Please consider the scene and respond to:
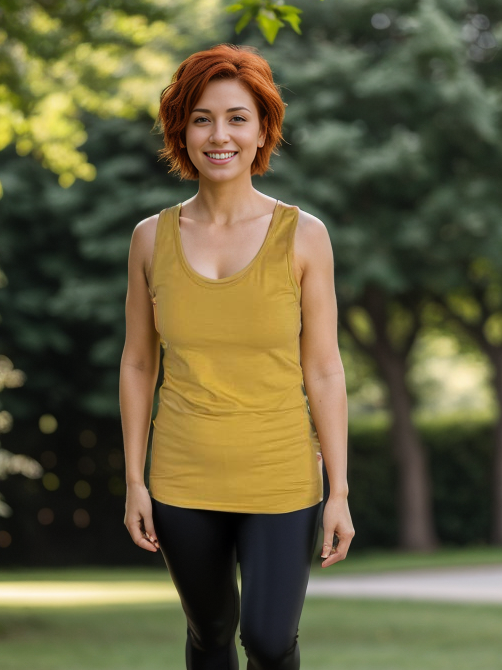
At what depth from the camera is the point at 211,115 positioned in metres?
3.36

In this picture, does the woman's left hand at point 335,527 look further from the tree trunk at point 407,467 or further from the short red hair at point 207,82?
the tree trunk at point 407,467

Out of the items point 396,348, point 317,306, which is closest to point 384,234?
point 396,348

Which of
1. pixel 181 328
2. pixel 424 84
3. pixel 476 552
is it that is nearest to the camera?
pixel 181 328

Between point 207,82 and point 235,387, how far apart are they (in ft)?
2.61

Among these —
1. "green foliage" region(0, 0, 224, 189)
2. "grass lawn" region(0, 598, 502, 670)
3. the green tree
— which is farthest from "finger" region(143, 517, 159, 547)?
the green tree

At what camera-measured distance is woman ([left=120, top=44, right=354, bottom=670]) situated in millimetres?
3248

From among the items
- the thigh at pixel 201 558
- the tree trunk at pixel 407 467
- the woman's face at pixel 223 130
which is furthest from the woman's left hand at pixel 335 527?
the tree trunk at pixel 407 467

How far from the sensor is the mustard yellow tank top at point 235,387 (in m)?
3.23

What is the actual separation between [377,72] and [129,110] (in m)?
6.90

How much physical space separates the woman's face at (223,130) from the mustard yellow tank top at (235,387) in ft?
0.64

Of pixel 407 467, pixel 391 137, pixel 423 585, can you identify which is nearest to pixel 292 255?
pixel 423 585

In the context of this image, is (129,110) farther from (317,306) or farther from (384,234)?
(317,306)

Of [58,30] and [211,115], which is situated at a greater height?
[58,30]

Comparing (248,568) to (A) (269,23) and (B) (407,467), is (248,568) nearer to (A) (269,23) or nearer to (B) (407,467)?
(A) (269,23)
